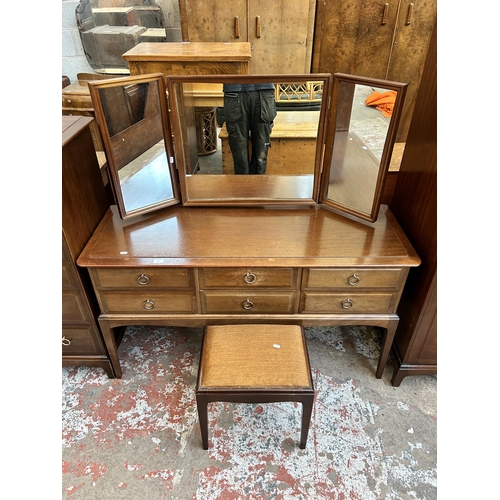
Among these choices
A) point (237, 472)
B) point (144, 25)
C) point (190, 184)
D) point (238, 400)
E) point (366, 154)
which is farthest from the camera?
point (144, 25)

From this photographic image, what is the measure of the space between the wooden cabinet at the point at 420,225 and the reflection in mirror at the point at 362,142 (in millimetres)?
136

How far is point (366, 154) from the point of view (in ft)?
4.94

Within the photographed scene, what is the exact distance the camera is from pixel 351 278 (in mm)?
1441

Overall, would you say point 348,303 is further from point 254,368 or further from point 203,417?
point 203,417

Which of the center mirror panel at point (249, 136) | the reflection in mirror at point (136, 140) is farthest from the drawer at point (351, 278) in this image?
the reflection in mirror at point (136, 140)

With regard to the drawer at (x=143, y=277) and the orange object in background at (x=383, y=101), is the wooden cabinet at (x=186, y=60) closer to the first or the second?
the orange object in background at (x=383, y=101)

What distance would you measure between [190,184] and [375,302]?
959 mm

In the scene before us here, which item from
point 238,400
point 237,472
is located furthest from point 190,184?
point 237,472

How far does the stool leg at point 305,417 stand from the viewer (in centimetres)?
129

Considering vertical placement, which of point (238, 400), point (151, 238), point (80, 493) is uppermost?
point (151, 238)

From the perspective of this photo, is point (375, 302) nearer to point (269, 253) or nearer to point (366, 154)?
point (269, 253)

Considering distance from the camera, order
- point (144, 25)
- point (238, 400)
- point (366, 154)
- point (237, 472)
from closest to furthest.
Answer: point (238, 400)
point (237, 472)
point (366, 154)
point (144, 25)

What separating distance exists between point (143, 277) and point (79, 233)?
301mm

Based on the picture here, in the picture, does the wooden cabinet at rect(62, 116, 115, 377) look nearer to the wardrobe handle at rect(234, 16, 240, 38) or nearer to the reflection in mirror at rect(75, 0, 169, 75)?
the wardrobe handle at rect(234, 16, 240, 38)
